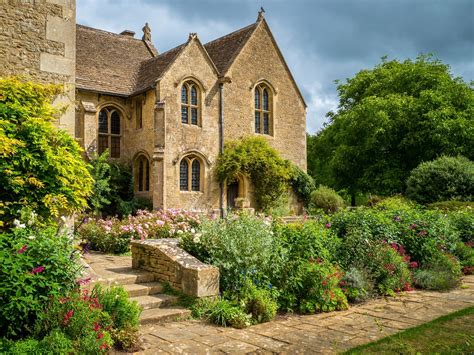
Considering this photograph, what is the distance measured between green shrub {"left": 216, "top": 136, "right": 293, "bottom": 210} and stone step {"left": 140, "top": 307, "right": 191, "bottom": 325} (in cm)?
1467

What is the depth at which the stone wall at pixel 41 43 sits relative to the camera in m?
7.29

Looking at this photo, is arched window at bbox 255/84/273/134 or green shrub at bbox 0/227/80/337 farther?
arched window at bbox 255/84/273/134

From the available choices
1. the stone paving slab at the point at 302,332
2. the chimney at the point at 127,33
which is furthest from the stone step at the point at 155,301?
the chimney at the point at 127,33

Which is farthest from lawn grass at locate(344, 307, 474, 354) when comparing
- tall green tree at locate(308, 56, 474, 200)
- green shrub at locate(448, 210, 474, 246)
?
tall green tree at locate(308, 56, 474, 200)

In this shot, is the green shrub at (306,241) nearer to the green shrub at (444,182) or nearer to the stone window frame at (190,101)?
the green shrub at (444,182)

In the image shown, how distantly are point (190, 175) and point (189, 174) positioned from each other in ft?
0.22

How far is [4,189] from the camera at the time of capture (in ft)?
20.9

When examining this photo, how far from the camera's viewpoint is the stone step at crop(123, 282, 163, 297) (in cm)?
660

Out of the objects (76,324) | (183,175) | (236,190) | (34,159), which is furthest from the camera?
(236,190)

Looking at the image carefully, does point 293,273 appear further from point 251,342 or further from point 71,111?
point 71,111

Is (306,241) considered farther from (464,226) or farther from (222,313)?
(464,226)

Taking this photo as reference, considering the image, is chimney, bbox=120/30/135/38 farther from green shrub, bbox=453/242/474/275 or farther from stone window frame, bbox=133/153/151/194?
green shrub, bbox=453/242/474/275

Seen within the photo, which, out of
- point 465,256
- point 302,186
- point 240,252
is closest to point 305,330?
point 240,252

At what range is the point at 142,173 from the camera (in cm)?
2053
